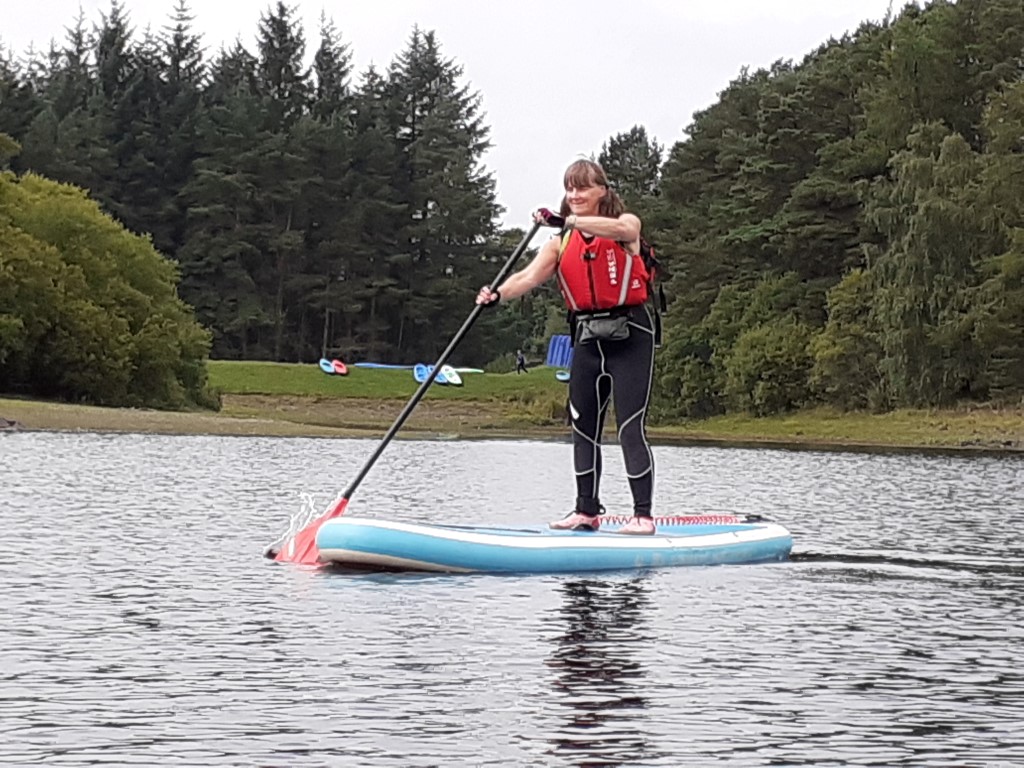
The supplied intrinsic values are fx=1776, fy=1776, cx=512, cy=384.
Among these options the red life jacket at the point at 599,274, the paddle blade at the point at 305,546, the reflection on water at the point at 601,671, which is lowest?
the reflection on water at the point at 601,671

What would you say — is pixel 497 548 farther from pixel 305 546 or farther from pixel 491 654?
pixel 491 654

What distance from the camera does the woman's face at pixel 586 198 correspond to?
480 inches

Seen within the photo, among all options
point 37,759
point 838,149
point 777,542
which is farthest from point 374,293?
point 37,759

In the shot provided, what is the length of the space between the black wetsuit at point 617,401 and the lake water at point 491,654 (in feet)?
3.05

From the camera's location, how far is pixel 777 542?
13.2m

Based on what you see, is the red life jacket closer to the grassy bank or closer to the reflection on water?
the reflection on water

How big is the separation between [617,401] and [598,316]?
670 mm

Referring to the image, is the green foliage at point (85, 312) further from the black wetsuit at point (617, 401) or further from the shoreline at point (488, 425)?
the black wetsuit at point (617, 401)

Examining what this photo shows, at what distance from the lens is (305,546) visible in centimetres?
1203

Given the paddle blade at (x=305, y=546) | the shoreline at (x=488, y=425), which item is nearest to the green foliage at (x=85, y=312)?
the shoreline at (x=488, y=425)

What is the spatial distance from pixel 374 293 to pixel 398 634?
311ft

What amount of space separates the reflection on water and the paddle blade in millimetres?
1880

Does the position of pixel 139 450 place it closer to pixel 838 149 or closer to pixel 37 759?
pixel 37 759

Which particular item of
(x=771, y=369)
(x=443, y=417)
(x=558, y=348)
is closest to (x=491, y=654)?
(x=558, y=348)
